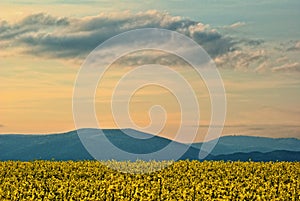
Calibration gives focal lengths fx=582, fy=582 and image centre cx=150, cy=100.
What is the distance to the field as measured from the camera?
60.9 ft

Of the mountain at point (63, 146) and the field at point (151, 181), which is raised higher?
the mountain at point (63, 146)

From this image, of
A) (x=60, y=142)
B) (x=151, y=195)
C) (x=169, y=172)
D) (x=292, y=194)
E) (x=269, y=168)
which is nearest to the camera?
(x=151, y=195)

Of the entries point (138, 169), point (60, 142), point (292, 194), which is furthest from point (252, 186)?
point (60, 142)

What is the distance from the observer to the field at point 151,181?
18.6m

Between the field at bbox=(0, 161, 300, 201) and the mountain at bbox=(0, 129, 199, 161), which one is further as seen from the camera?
the mountain at bbox=(0, 129, 199, 161)

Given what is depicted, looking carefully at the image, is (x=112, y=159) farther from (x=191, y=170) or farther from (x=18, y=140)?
(x=18, y=140)

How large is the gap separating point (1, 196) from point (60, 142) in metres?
86.6

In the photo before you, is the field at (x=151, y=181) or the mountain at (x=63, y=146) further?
the mountain at (x=63, y=146)

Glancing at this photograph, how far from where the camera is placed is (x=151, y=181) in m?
21.3

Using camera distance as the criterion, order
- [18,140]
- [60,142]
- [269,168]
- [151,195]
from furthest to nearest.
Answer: [18,140]
[60,142]
[269,168]
[151,195]

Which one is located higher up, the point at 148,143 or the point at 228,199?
the point at 148,143

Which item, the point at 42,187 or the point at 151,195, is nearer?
the point at 151,195

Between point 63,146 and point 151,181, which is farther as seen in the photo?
point 63,146

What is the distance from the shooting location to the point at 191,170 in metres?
24.3
